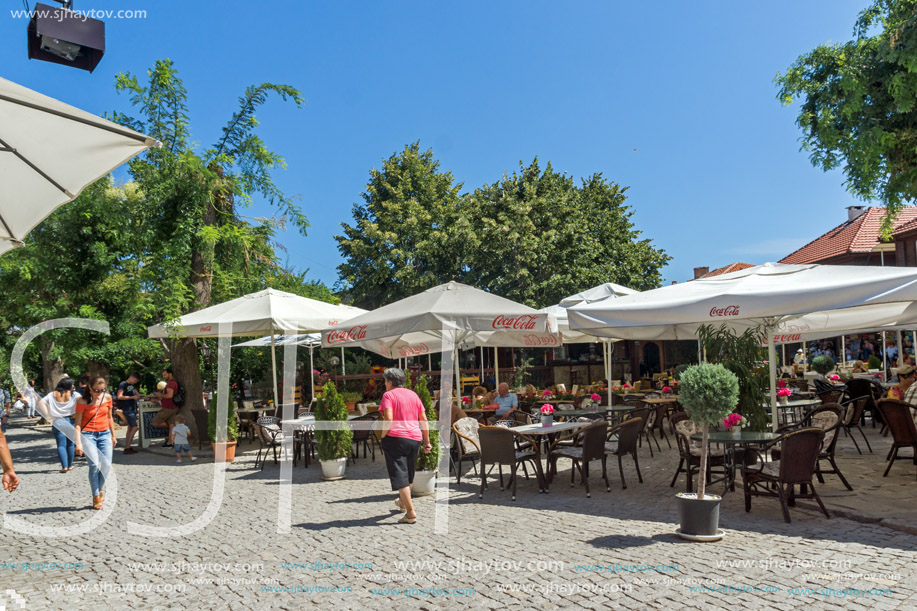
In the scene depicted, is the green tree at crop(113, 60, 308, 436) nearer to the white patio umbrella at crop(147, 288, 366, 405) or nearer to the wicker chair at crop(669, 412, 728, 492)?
the white patio umbrella at crop(147, 288, 366, 405)

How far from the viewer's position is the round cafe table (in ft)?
22.7

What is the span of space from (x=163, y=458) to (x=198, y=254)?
4.40 metres

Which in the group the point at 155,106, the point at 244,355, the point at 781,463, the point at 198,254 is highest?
the point at 155,106

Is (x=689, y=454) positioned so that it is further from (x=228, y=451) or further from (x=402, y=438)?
(x=228, y=451)

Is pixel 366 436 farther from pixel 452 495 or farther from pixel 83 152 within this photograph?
pixel 83 152

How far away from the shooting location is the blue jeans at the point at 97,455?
26.6ft

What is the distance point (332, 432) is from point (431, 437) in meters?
1.85

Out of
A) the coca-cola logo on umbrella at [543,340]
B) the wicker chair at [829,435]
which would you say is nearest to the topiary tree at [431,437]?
the coca-cola logo on umbrella at [543,340]

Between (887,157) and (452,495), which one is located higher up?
(887,157)

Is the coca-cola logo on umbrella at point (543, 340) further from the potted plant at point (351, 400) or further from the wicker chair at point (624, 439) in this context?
the potted plant at point (351, 400)

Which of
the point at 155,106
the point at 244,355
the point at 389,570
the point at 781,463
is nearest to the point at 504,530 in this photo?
the point at 389,570

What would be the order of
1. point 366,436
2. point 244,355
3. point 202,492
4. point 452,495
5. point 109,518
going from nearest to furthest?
1. point 109,518
2. point 452,495
3. point 202,492
4. point 366,436
5. point 244,355

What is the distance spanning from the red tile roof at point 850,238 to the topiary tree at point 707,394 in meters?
29.6

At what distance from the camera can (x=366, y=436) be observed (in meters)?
11.9
